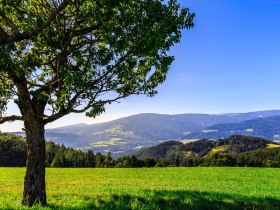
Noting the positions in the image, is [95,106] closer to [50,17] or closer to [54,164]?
[50,17]

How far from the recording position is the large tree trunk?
1905 cm

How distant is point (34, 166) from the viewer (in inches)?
758

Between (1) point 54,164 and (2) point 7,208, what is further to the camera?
(1) point 54,164

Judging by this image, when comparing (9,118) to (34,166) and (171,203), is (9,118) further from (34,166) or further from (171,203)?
(171,203)

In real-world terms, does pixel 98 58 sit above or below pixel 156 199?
above

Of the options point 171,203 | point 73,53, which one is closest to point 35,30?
point 73,53

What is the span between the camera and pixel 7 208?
16812 mm

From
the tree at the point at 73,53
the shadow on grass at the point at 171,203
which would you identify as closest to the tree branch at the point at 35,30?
the tree at the point at 73,53

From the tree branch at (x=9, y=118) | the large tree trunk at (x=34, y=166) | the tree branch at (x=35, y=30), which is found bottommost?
the large tree trunk at (x=34, y=166)

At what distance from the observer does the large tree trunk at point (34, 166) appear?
19.0 metres

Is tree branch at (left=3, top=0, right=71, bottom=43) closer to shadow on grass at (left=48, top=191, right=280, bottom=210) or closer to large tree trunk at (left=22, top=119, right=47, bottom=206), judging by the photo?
large tree trunk at (left=22, top=119, right=47, bottom=206)

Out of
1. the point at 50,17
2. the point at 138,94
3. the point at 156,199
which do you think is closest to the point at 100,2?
the point at 50,17

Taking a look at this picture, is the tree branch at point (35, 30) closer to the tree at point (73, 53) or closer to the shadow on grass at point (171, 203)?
the tree at point (73, 53)

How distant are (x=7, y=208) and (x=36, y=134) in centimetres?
425
